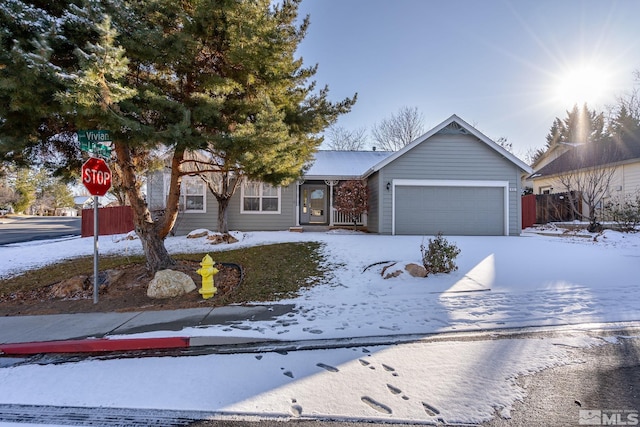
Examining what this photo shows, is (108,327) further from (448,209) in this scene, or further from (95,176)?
(448,209)

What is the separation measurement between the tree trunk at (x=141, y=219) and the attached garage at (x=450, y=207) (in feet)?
29.0

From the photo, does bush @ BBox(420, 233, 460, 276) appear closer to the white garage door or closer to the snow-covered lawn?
the snow-covered lawn

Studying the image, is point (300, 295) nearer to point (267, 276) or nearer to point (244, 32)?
point (267, 276)

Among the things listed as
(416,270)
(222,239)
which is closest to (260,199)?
(222,239)

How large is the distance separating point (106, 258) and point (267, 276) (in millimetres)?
5905

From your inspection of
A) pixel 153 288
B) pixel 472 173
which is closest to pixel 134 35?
pixel 153 288

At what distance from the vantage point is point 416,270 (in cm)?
708

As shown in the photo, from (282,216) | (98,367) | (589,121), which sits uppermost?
(589,121)

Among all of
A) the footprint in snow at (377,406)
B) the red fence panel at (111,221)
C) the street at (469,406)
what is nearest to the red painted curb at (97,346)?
the street at (469,406)

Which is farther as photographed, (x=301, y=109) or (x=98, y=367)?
(x=301, y=109)

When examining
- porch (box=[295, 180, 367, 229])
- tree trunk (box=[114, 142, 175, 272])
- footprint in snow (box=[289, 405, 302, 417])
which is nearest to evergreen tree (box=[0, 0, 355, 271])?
tree trunk (box=[114, 142, 175, 272])

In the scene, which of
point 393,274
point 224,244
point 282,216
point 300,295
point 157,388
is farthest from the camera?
point 282,216

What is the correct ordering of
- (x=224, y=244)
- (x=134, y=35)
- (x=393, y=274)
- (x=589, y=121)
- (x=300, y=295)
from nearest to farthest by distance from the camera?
1. (x=134, y=35)
2. (x=300, y=295)
3. (x=393, y=274)
4. (x=224, y=244)
5. (x=589, y=121)

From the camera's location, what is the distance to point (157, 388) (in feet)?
10.1
